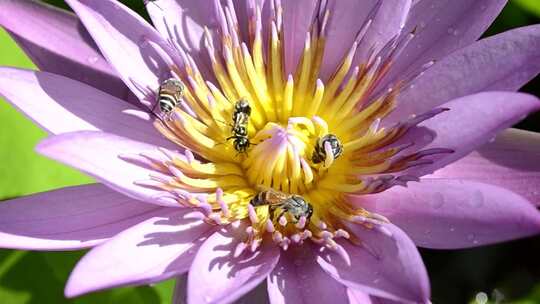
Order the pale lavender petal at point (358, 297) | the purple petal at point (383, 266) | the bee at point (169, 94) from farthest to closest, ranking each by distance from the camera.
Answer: the bee at point (169, 94) → the pale lavender petal at point (358, 297) → the purple petal at point (383, 266)

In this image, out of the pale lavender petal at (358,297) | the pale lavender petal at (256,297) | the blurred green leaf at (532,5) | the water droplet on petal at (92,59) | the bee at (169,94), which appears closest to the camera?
the pale lavender petal at (358,297)

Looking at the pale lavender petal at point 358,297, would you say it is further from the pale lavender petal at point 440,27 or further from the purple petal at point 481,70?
the pale lavender petal at point 440,27

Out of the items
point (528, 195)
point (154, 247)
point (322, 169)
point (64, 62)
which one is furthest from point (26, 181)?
point (528, 195)

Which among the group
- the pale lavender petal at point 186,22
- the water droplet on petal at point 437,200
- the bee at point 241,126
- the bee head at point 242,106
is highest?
the pale lavender petal at point 186,22

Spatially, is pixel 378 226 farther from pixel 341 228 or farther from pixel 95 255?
pixel 95 255

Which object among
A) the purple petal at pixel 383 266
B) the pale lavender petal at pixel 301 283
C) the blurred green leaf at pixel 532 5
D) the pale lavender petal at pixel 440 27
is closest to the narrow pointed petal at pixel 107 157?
the pale lavender petal at pixel 301 283
